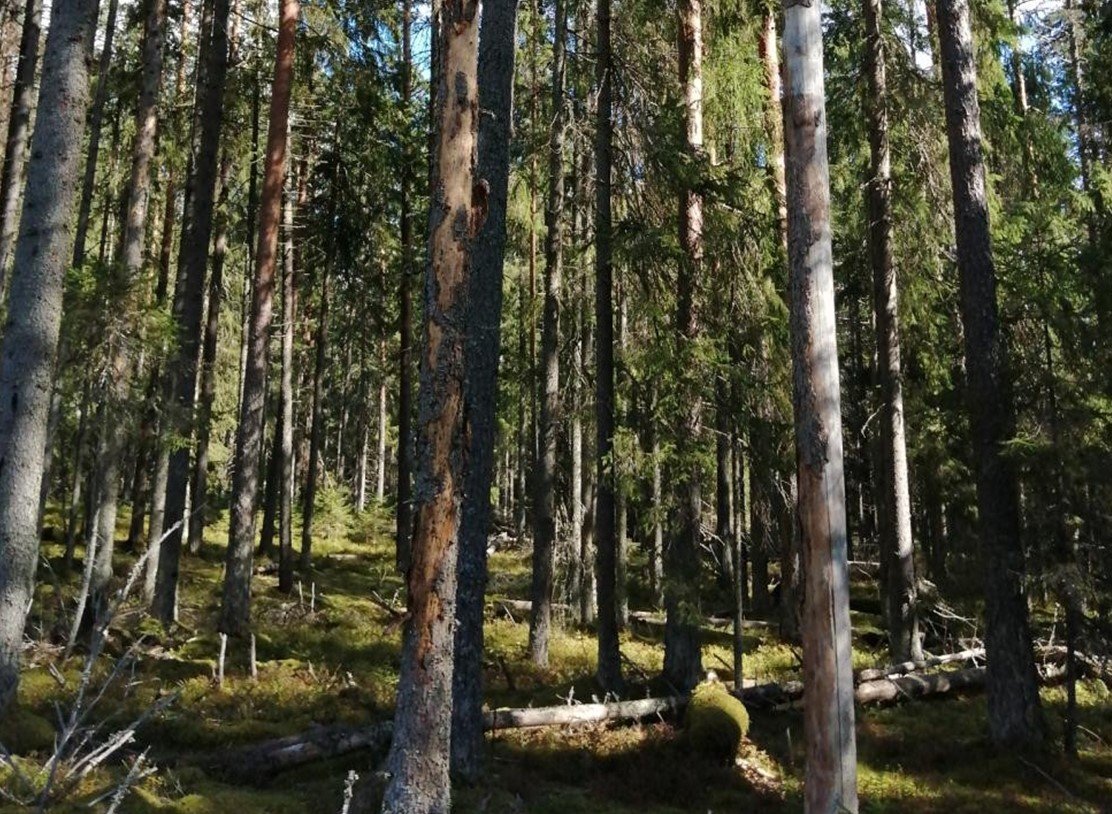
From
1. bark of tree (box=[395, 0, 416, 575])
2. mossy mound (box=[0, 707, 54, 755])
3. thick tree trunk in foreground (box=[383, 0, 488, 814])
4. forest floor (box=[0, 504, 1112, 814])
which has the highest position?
bark of tree (box=[395, 0, 416, 575])

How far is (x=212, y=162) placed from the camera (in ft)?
47.8

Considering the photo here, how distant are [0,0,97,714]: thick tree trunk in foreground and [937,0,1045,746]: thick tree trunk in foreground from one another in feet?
35.3

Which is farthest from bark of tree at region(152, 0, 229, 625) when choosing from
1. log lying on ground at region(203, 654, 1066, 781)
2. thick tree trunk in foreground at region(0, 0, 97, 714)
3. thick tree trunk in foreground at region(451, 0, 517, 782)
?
thick tree trunk in foreground at region(451, 0, 517, 782)

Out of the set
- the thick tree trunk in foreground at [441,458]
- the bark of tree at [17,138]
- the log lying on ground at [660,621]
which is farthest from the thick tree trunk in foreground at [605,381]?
the bark of tree at [17,138]

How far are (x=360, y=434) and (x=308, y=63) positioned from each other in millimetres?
27594

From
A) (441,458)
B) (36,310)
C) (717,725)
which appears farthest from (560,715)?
(36,310)

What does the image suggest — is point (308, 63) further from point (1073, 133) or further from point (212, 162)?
point (1073, 133)

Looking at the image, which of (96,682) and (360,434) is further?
(360,434)

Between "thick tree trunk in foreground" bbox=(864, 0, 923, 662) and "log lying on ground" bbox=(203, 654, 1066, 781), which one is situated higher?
"thick tree trunk in foreground" bbox=(864, 0, 923, 662)

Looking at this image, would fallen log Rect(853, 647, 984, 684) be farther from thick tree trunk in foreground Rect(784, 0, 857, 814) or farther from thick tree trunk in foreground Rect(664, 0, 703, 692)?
thick tree trunk in foreground Rect(784, 0, 857, 814)

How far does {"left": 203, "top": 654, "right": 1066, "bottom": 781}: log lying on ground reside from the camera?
9.14 m

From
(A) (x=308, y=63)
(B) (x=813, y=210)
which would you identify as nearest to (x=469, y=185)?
(B) (x=813, y=210)

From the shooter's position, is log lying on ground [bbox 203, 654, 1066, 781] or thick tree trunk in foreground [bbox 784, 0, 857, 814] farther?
log lying on ground [bbox 203, 654, 1066, 781]

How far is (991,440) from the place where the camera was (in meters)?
10.9
